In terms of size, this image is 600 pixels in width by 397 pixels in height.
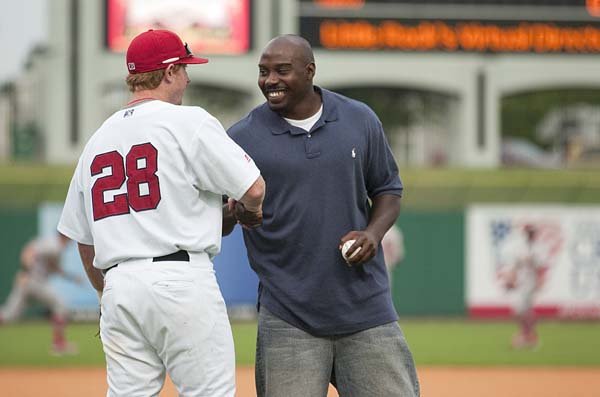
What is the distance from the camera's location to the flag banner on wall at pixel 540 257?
17359mm

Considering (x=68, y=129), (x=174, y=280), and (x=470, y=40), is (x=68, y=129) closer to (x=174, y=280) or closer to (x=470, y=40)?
(x=470, y=40)

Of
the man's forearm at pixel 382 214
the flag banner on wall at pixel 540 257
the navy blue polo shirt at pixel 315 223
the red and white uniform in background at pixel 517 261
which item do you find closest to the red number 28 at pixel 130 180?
the navy blue polo shirt at pixel 315 223

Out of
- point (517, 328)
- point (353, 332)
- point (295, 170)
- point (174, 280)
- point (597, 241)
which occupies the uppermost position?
point (295, 170)

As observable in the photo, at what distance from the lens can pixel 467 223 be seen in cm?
1772

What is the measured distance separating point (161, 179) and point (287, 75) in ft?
2.47

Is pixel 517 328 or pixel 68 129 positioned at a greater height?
pixel 68 129

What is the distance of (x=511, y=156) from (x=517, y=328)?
18.1 meters

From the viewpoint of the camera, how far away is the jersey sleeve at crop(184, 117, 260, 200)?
3820 mm

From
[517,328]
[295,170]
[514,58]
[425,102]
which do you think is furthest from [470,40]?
[295,170]

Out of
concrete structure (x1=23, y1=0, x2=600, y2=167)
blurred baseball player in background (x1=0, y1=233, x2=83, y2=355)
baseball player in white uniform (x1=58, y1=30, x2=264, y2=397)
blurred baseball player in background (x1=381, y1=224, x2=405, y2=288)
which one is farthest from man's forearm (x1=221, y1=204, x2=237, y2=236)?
concrete structure (x1=23, y1=0, x2=600, y2=167)

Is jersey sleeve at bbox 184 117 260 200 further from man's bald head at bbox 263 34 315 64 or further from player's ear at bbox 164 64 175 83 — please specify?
man's bald head at bbox 263 34 315 64

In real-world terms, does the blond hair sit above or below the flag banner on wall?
above

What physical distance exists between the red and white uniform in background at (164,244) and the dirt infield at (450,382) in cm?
573

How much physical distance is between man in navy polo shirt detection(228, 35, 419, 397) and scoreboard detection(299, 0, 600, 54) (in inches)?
695
